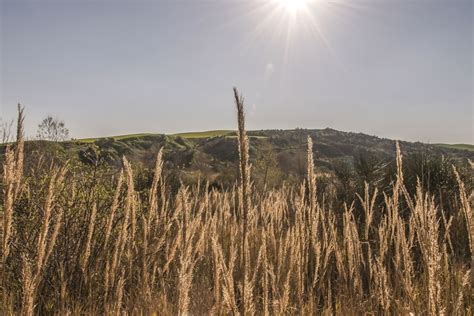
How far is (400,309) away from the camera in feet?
8.29

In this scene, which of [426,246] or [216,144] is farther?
[216,144]

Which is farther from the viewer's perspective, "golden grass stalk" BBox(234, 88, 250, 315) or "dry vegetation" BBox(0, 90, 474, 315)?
"dry vegetation" BBox(0, 90, 474, 315)

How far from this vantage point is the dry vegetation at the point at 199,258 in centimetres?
137

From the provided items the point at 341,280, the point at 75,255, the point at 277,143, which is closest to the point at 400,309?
the point at 341,280

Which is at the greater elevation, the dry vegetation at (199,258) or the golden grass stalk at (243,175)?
the golden grass stalk at (243,175)

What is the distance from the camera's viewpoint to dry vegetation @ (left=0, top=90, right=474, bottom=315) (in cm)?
137

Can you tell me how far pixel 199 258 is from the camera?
2932 mm

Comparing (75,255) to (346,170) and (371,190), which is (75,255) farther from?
(346,170)

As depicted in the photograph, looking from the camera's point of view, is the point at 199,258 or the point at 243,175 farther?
the point at 199,258

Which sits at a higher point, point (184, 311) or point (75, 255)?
point (184, 311)

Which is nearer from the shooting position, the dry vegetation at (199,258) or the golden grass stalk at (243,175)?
the golden grass stalk at (243,175)

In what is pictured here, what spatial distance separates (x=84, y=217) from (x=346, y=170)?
7105 mm

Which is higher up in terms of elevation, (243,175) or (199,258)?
(243,175)

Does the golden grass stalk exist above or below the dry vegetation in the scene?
above
